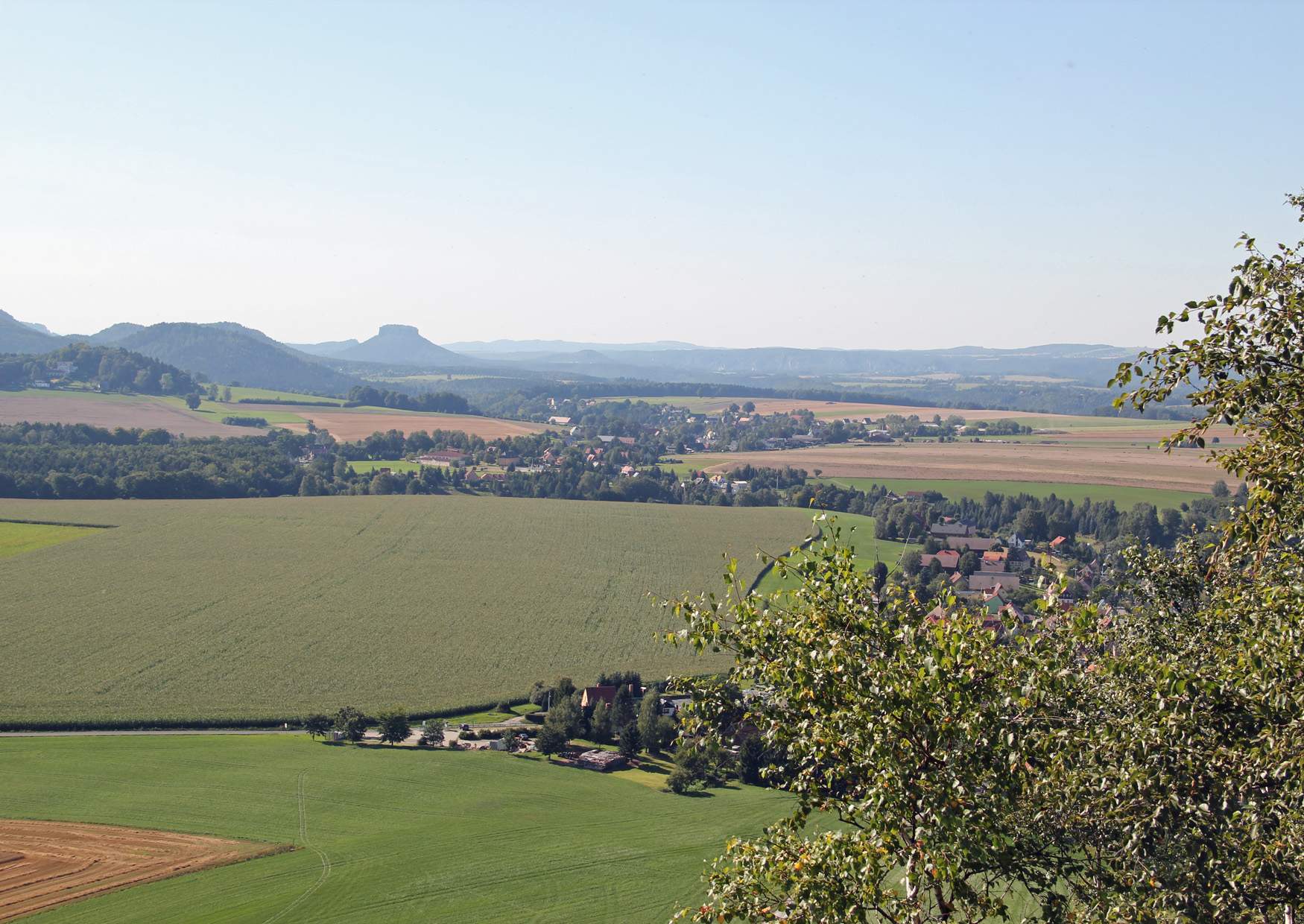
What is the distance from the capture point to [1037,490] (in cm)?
8981

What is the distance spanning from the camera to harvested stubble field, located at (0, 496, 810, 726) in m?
42.8

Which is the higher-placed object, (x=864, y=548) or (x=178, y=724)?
A: (x=864, y=548)

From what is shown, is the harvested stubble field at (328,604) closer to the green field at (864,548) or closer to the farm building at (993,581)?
the green field at (864,548)

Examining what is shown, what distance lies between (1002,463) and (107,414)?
11125 cm

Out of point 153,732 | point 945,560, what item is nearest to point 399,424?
point 945,560

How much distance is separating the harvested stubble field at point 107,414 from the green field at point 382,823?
97.3 metres

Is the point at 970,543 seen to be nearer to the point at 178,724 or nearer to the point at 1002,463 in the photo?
the point at 1002,463

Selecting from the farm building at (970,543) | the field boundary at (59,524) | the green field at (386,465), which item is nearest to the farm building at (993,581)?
the farm building at (970,543)

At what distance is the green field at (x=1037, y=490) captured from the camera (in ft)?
269

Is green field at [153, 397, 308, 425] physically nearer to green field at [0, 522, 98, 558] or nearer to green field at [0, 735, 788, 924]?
green field at [0, 522, 98, 558]

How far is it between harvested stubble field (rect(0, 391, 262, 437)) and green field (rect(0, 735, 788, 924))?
97.3 m

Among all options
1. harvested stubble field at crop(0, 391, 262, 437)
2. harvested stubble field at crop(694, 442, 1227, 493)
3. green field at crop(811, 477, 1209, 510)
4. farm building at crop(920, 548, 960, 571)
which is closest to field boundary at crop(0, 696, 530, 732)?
farm building at crop(920, 548, 960, 571)

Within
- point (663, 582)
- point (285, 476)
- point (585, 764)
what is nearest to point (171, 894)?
point (585, 764)

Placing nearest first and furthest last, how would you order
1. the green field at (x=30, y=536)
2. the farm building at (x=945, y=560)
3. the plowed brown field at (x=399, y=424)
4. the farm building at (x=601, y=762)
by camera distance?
the farm building at (x=601, y=762) < the green field at (x=30, y=536) < the farm building at (x=945, y=560) < the plowed brown field at (x=399, y=424)
